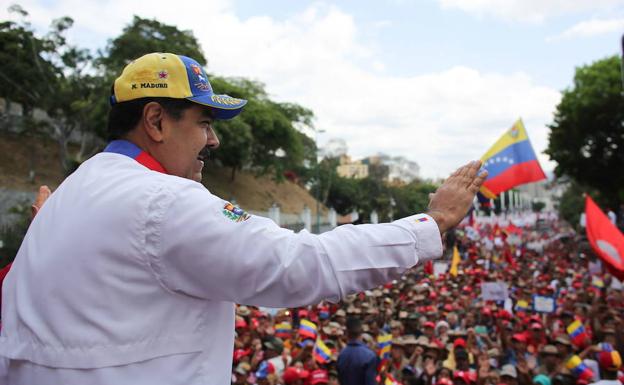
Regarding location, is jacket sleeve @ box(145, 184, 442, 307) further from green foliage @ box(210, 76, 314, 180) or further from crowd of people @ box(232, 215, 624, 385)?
green foliage @ box(210, 76, 314, 180)

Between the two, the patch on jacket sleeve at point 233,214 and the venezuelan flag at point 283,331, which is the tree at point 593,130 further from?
the patch on jacket sleeve at point 233,214

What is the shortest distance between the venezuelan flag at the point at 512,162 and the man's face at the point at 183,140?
13.4 m

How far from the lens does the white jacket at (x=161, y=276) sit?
1.28 metres

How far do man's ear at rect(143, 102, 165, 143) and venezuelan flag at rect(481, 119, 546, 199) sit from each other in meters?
13.4

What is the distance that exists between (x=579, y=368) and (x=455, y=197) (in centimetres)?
591

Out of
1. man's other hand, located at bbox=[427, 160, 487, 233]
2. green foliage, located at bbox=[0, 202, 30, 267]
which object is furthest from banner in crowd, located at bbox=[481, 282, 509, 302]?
man's other hand, located at bbox=[427, 160, 487, 233]

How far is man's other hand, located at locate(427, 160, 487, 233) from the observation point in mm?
1554

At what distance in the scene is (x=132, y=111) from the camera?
1572 millimetres

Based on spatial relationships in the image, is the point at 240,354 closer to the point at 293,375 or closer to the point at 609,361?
the point at 293,375

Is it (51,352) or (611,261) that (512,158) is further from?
(51,352)

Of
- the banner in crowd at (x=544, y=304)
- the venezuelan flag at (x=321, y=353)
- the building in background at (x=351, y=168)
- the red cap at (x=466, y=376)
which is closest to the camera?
the red cap at (x=466, y=376)

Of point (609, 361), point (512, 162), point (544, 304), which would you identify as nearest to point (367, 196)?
point (512, 162)

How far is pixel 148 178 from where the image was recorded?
1.38 meters

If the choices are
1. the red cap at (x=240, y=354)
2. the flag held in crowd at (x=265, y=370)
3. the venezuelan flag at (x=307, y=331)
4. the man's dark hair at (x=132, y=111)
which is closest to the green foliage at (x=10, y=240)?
the red cap at (x=240, y=354)
